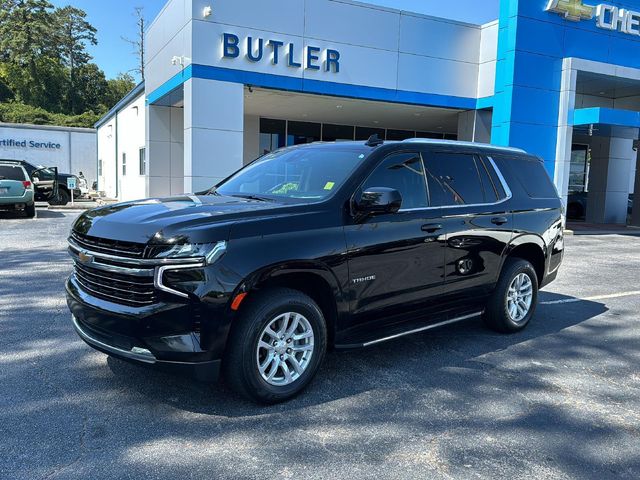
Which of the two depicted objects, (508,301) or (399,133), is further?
(399,133)

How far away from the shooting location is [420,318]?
4766mm

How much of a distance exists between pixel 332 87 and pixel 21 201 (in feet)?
31.5

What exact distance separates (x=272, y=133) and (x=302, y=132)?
140 centimetres

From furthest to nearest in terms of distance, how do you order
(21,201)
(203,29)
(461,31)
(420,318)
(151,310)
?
(461,31) → (21,201) → (203,29) → (420,318) → (151,310)

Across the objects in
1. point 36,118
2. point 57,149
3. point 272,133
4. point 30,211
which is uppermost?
point 36,118

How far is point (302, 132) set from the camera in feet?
80.1

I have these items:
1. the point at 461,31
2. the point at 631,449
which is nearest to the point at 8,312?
the point at 631,449

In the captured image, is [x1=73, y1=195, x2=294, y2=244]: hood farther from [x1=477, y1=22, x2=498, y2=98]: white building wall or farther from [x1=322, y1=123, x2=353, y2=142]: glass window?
[x1=322, y1=123, x2=353, y2=142]: glass window

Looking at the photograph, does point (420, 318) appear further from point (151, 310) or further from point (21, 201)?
point (21, 201)

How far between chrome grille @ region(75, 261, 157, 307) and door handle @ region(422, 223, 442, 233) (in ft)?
7.73

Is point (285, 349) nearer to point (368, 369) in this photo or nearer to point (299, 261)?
point (299, 261)

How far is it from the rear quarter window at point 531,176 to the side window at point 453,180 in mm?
666

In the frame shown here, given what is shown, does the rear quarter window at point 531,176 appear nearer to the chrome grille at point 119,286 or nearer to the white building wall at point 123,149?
the chrome grille at point 119,286

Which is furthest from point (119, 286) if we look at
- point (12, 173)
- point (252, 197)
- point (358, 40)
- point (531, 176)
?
point (12, 173)
